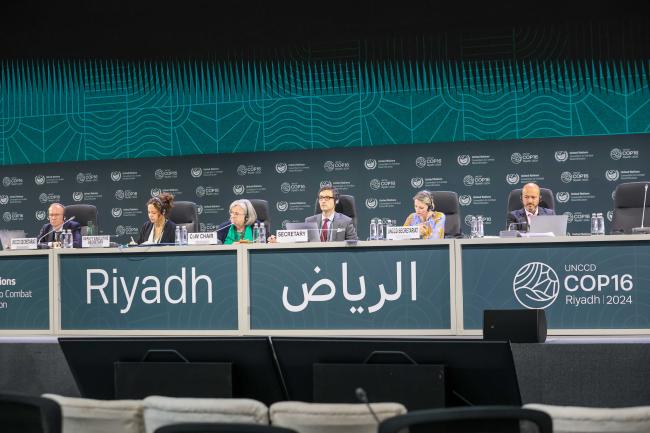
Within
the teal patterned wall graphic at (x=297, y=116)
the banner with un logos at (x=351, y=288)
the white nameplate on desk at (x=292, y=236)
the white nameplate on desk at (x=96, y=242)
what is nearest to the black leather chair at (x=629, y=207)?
the teal patterned wall graphic at (x=297, y=116)

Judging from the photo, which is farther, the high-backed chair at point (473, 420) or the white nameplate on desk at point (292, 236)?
the white nameplate on desk at point (292, 236)

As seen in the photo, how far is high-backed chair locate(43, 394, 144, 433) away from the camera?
2.12 m

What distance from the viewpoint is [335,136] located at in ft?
30.9

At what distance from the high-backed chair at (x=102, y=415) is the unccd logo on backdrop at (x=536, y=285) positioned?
2381 millimetres

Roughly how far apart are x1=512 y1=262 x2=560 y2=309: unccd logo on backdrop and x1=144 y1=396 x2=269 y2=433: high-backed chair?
2291 millimetres

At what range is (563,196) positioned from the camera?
28.7 ft

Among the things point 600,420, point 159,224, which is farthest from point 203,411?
point 159,224

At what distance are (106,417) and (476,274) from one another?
238cm

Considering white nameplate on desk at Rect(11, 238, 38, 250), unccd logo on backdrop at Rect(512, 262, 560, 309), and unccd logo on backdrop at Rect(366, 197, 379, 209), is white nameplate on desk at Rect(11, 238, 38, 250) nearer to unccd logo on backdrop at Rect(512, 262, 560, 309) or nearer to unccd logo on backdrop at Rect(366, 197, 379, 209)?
unccd logo on backdrop at Rect(512, 262, 560, 309)

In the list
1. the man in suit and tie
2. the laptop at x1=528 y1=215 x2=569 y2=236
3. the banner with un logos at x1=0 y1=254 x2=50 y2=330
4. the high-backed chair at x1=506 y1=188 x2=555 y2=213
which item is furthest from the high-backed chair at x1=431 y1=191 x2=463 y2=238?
the banner with un logos at x1=0 y1=254 x2=50 y2=330

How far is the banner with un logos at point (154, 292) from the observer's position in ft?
14.2

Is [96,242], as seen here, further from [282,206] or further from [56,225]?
[282,206]

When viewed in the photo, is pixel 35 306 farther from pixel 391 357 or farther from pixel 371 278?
pixel 391 357

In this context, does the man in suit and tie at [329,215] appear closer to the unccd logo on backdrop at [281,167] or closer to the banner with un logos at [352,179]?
the banner with un logos at [352,179]
